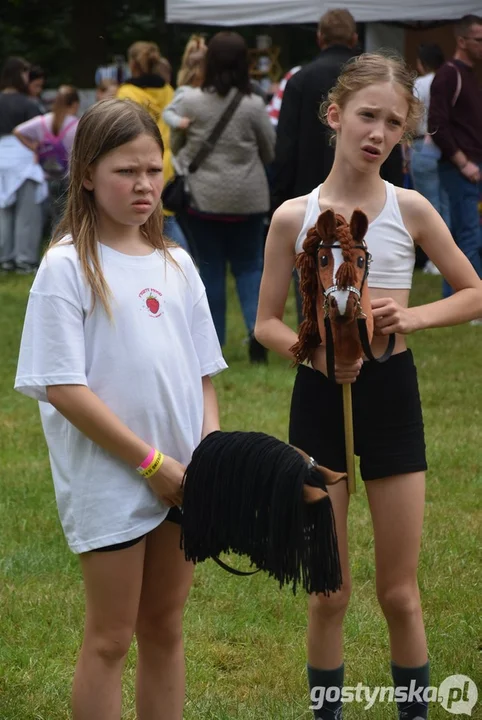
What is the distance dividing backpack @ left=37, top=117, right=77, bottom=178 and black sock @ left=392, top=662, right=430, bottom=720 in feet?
33.4

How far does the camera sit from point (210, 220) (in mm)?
7836

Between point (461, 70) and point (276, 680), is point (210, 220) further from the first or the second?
point (276, 680)

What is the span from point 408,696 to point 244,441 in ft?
3.00

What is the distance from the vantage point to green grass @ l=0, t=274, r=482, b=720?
356 cm

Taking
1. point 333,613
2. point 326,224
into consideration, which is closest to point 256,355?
point 333,613

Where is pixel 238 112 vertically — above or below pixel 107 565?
above

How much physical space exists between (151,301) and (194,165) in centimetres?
526

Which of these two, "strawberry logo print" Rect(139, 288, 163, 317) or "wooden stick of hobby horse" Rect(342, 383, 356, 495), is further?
"wooden stick of hobby horse" Rect(342, 383, 356, 495)

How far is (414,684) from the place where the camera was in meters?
3.09

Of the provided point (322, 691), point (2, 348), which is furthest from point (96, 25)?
point (322, 691)

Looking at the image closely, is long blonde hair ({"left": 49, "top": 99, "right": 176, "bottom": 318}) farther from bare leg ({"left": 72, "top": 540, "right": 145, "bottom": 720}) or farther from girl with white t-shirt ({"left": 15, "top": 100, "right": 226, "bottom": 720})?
bare leg ({"left": 72, "top": 540, "right": 145, "bottom": 720})

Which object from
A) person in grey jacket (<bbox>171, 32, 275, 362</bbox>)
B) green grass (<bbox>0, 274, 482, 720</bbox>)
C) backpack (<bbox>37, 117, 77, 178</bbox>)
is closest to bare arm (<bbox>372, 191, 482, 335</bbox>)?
green grass (<bbox>0, 274, 482, 720</bbox>)

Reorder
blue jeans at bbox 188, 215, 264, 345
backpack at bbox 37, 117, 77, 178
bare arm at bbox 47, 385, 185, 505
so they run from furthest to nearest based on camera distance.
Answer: backpack at bbox 37, 117, 77, 178 < blue jeans at bbox 188, 215, 264, 345 < bare arm at bbox 47, 385, 185, 505

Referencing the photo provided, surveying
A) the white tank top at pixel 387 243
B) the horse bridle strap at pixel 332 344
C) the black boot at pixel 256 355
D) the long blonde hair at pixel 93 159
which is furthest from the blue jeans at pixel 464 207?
the long blonde hair at pixel 93 159
